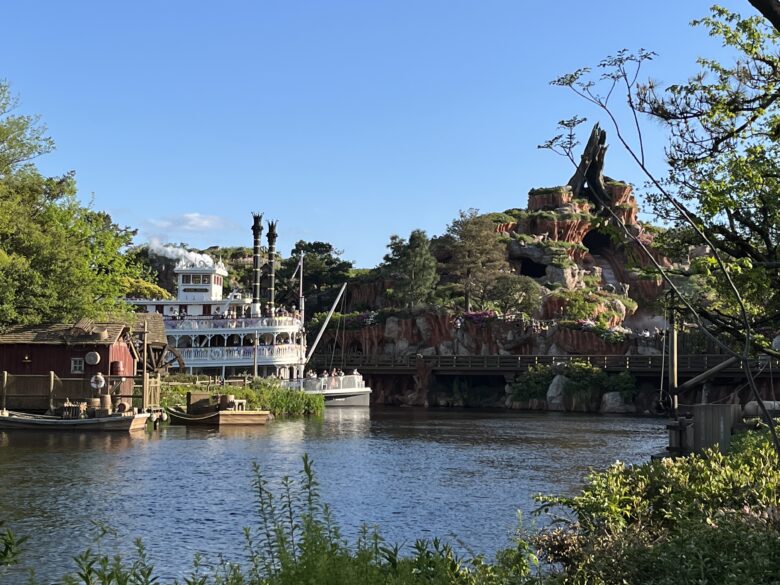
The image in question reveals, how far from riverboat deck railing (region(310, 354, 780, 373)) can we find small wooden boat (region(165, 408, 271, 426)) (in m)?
28.5

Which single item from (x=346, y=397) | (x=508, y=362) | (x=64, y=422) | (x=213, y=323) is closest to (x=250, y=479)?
(x=64, y=422)

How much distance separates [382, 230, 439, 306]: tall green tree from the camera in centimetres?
8012

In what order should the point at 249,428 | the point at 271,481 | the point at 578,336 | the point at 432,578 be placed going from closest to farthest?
the point at 432,578, the point at 271,481, the point at 249,428, the point at 578,336

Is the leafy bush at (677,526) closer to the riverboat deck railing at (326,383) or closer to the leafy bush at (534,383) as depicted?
the riverboat deck railing at (326,383)

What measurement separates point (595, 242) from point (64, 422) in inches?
2727

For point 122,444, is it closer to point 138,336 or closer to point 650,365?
point 138,336

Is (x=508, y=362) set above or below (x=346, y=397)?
above

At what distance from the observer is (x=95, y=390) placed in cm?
3878

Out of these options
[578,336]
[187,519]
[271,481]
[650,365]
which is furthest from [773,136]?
[578,336]

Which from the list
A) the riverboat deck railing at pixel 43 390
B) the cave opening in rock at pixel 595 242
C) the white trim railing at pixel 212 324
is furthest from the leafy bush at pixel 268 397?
the cave opening in rock at pixel 595 242

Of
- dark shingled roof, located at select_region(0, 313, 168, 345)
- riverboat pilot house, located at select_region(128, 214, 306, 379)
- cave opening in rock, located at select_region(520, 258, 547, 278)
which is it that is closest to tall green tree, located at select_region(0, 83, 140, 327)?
dark shingled roof, located at select_region(0, 313, 168, 345)

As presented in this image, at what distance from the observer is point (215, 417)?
42.2m

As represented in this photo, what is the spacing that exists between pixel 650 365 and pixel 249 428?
105 feet

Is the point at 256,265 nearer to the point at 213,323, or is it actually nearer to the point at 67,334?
the point at 213,323
